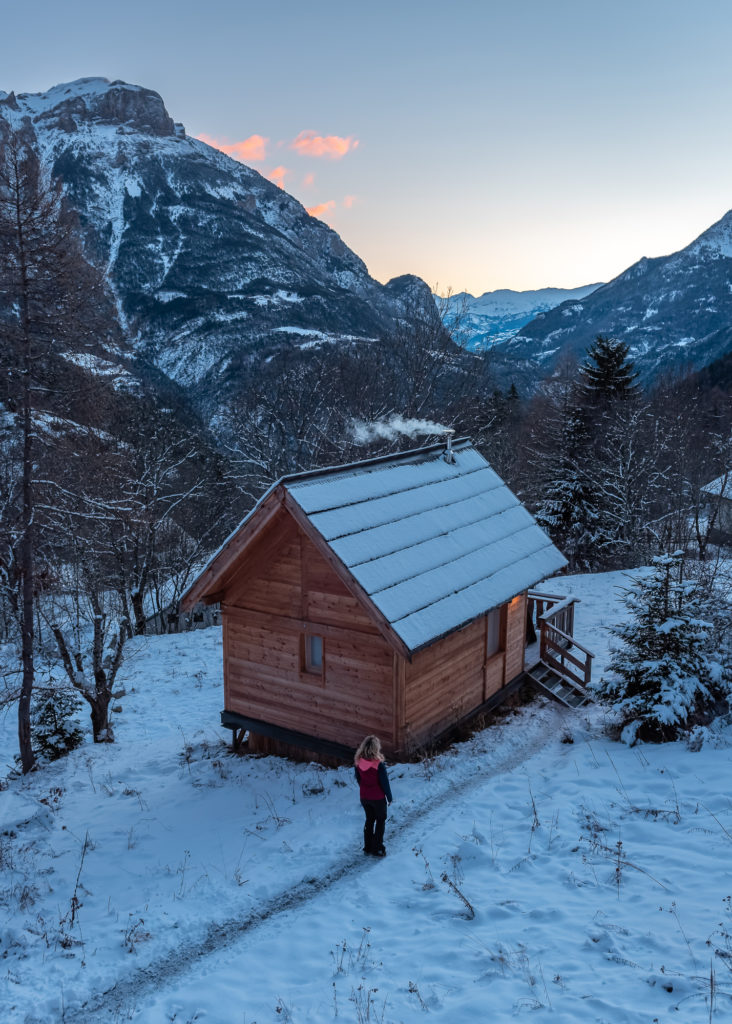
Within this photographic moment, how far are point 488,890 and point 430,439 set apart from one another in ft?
82.0

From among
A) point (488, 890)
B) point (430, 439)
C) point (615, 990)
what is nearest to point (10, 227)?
point (488, 890)

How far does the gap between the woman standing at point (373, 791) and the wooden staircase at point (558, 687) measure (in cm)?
807

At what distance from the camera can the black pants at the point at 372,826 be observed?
9469mm

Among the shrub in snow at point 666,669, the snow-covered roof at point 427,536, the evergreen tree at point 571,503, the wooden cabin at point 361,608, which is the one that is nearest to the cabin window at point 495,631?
the wooden cabin at point 361,608

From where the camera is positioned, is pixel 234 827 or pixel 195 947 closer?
pixel 195 947

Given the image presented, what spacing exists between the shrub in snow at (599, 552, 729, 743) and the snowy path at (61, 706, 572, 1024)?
7.85 ft

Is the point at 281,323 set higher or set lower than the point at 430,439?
higher

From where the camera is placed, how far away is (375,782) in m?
9.44

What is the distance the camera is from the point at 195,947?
793 centimetres

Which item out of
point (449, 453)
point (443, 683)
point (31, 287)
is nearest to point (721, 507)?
point (449, 453)

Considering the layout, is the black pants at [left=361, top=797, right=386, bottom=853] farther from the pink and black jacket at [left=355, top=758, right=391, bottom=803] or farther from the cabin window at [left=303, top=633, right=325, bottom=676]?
the cabin window at [left=303, top=633, right=325, bottom=676]

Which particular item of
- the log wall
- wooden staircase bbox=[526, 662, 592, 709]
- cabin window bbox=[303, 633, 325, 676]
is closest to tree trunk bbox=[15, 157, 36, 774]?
cabin window bbox=[303, 633, 325, 676]

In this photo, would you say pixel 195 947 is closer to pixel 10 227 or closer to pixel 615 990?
pixel 615 990

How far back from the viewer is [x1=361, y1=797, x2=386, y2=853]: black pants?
9469 mm
